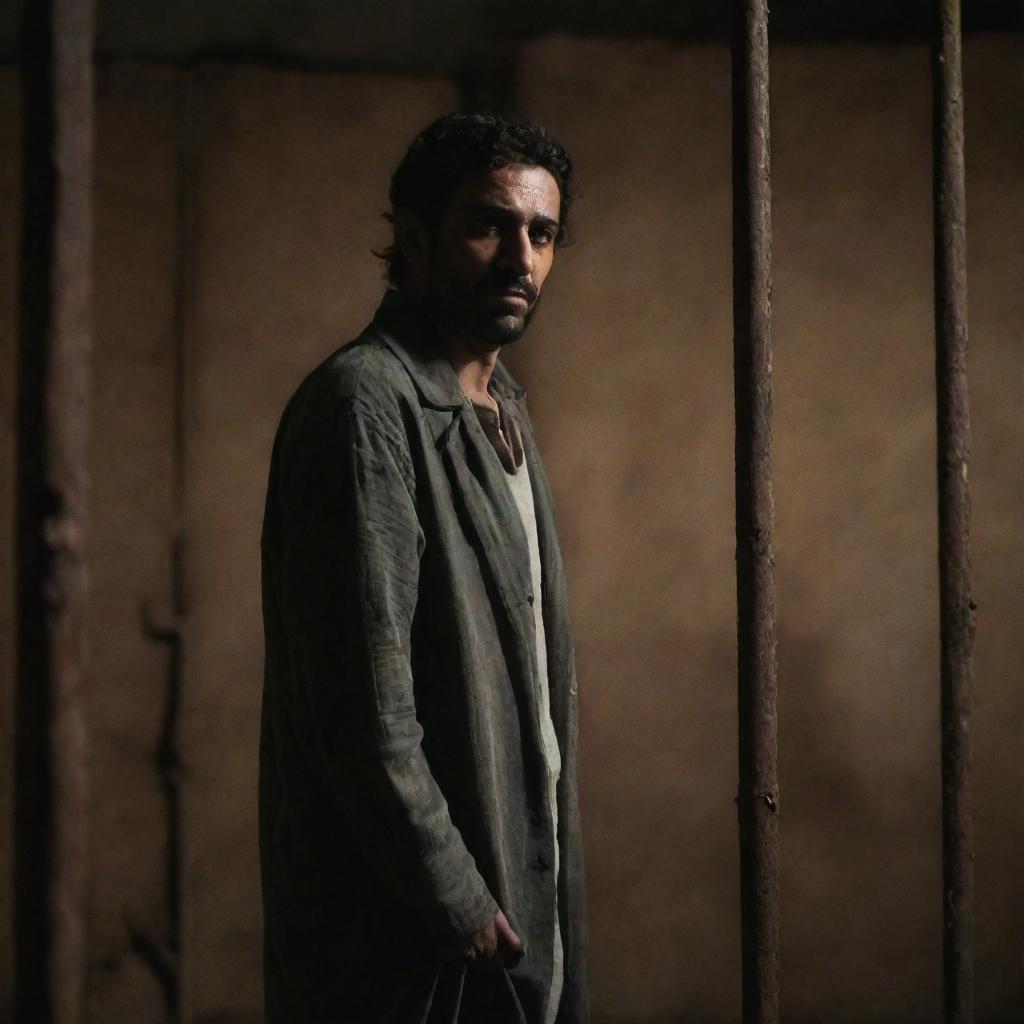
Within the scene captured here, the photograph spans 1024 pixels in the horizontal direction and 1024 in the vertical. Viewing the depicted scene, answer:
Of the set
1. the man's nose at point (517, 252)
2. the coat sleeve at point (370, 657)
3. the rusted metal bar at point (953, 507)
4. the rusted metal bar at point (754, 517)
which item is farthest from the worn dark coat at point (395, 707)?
the rusted metal bar at point (953, 507)

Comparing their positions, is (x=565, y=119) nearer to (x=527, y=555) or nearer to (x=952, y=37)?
(x=952, y=37)

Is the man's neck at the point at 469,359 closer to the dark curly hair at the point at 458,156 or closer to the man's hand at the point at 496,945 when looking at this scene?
the dark curly hair at the point at 458,156

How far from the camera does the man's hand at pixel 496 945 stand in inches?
44.4

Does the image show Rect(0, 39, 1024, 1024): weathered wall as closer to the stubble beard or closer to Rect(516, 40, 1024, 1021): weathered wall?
Rect(516, 40, 1024, 1021): weathered wall

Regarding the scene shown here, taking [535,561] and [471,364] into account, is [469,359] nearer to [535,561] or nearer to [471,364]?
[471,364]

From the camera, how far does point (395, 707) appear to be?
3.57 ft

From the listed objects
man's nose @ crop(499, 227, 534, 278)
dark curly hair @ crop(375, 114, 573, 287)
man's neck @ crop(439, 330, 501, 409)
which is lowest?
man's neck @ crop(439, 330, 501, 409)

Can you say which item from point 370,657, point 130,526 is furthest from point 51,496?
point 130,526

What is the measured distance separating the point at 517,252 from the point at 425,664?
470 millimetres

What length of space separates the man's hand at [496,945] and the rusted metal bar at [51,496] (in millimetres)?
564

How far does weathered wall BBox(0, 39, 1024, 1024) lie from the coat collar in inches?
36.5

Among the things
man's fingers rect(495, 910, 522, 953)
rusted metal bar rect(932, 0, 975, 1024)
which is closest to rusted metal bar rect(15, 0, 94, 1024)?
man's fingers rect(495, 910, 522, 953)

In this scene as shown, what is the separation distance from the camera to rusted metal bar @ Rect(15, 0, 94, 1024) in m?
0.61

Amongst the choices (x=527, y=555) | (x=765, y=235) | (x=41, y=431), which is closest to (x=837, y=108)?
(x=765, y=235)
